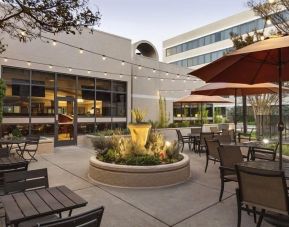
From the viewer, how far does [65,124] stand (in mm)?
13383

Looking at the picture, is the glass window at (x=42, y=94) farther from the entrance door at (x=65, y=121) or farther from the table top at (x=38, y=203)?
the table top at (x=38, y=203)

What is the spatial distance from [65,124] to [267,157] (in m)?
9.48

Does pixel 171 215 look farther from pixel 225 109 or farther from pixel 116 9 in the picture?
pixel 225 109

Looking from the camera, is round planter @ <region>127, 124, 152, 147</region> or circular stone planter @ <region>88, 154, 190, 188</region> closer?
circular stone planter @ <region>88, 154, 190, 188</region>

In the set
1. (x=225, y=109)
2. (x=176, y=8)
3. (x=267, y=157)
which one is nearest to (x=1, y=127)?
(x=267, y=157)

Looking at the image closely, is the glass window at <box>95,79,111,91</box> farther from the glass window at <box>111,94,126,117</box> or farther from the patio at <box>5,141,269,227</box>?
the patio at <box>5,141,269,227</box>

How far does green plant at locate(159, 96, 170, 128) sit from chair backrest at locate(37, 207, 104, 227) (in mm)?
15487

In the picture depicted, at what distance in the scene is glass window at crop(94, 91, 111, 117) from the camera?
14819mm

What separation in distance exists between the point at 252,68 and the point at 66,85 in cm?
1025

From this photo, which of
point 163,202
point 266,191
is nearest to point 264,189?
point 266,191

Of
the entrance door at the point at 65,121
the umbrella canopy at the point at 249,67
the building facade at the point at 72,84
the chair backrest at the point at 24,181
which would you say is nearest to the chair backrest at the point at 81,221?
the chair backrest at the point at 24,181

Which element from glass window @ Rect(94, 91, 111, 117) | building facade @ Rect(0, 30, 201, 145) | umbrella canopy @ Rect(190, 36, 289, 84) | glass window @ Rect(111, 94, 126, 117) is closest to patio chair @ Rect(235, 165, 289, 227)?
umbrella canopy @ Rect(190, 36, 289, 84)

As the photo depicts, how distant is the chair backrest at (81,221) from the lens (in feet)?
6.64

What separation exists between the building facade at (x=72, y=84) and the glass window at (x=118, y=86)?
0.19ft
